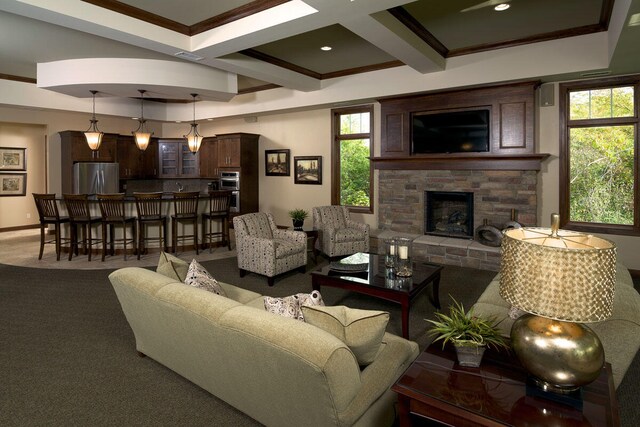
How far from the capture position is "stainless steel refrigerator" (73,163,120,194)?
8.51m

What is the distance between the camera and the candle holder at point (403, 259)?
3662mm

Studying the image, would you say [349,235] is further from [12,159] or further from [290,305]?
[12,159]

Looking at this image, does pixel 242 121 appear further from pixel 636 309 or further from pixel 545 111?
pixel 636 309

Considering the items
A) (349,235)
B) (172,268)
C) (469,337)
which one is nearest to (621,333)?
(469,337)

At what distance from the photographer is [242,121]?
9.31m

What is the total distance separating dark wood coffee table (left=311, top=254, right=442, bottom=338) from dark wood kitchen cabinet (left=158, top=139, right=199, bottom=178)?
711 centimetres

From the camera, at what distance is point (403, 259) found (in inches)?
145

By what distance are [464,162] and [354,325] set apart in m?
4.97

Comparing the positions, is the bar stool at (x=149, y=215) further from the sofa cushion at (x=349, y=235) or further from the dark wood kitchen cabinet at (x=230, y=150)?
the sofa cushion at (x=349, y=235)

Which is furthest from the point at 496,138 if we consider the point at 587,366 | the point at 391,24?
the point at 587,366

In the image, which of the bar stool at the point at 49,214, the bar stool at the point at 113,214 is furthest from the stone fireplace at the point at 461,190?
the bar stool at the point at 49,214

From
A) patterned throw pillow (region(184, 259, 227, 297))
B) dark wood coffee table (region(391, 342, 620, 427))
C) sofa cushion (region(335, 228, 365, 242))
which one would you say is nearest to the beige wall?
sofa cushion (region(335, 228, 365, 242))

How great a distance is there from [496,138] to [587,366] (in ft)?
16.6

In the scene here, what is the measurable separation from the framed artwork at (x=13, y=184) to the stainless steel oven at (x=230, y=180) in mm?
4569
